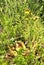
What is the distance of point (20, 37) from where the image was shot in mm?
4094

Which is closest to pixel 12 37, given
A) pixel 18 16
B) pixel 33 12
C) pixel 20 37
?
pixel 20 37

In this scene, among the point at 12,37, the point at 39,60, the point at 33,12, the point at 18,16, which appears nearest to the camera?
the point at 39,60

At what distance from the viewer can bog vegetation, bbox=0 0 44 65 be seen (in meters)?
3.61

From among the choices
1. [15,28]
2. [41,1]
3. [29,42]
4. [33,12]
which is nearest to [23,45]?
[29,42]

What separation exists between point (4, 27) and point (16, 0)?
0.99m

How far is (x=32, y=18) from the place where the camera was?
14.8 ft

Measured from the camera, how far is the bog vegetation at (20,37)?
11.9ft

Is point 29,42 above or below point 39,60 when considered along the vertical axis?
above

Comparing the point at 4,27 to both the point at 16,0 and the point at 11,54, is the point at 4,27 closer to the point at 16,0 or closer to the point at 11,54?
the point at 11,54

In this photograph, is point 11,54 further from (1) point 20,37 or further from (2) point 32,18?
(2) point 32,18

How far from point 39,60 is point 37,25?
0.82 metres

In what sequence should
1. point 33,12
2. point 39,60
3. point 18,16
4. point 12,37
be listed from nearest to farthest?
1. point 39,60
2. point 12,37
3. point 18,16
4. point 33,12

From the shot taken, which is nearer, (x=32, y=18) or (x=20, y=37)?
(x=20, y=37)

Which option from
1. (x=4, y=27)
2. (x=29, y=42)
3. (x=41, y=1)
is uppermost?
(x=41, y=1)
